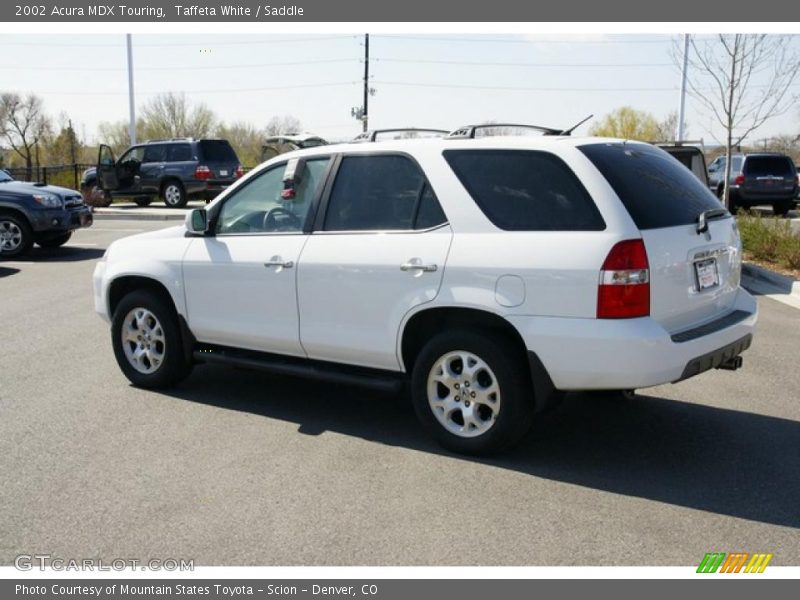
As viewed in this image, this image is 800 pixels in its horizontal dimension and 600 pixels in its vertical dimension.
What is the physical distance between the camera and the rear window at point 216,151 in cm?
2411

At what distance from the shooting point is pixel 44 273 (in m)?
12.8

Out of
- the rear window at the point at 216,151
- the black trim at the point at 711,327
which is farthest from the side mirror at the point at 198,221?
the rear window at the point at 216,151

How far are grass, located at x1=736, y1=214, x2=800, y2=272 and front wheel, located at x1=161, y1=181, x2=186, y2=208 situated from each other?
53.9ft

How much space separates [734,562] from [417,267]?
234cm

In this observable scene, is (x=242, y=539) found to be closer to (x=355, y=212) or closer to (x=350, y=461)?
(x=350, y=461)

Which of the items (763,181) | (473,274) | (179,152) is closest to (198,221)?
(473,274)

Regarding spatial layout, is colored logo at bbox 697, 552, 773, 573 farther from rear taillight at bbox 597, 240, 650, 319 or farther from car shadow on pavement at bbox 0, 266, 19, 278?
car shadow on pavement at bbox 0, 266, 19, 278

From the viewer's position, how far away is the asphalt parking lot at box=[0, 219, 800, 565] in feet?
12.7

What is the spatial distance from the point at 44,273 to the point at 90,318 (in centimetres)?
402

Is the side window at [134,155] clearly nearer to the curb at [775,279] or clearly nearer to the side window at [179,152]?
the side window at [179,152]

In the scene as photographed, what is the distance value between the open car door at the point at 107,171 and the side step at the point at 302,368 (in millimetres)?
20349

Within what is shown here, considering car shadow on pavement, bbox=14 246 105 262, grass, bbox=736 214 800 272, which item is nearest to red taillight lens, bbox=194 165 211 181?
car shadow on pavement, bbox=14 246 105 262

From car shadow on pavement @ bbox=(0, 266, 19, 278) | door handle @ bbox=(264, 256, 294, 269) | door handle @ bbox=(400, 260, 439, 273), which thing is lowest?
car shadow on pavement @ bbox=(0, 266, 19, 278)

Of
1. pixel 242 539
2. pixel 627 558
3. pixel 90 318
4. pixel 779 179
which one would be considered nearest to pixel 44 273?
pixel 90 318
